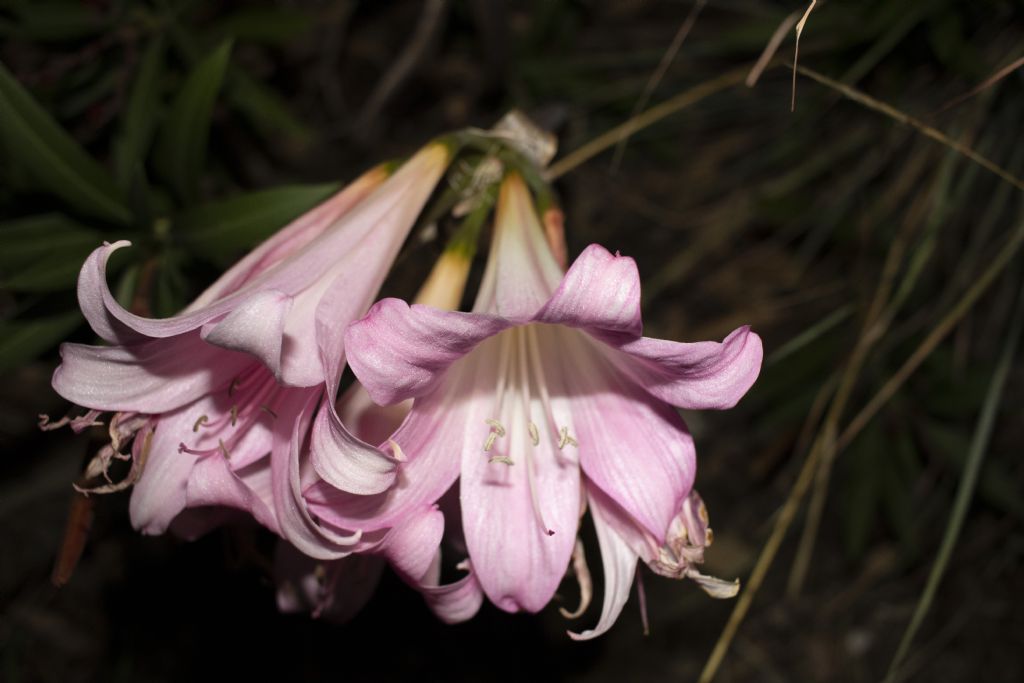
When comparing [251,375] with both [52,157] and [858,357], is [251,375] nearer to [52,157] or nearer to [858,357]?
[52,157]

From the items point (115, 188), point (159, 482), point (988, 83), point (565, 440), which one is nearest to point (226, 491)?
point (159, 482)

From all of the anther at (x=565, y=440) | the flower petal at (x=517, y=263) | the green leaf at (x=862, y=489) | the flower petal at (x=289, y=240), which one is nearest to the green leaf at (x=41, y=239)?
the flower petal at (x=289, y=240)

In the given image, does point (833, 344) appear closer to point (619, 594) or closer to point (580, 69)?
point (580, 69)

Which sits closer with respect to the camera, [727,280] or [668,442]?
[668,442]

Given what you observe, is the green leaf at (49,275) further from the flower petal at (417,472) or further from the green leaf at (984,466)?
the green leaf at (984,466)

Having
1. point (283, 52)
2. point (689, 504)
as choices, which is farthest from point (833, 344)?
point (283, 52)

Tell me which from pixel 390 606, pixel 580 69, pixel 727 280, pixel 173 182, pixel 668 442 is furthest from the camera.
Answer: pixel 727 280
